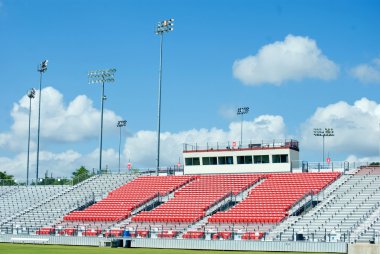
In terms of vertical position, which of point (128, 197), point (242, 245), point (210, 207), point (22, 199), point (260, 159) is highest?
point (260, 159)

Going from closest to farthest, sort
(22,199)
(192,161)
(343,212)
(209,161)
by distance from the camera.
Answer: (343,212) → (209,161) → (192,161) → (22,199)

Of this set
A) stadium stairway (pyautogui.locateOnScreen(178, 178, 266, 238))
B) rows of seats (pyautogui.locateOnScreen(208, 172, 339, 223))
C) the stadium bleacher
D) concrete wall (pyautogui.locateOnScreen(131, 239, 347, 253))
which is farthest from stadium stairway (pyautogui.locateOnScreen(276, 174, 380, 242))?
stadium stairway (pyautogui.locateOnScreen(178, 178, 266, 238))

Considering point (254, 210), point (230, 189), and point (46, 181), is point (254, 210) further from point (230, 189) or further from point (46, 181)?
point (46, 181)

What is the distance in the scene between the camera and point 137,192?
71.6 m

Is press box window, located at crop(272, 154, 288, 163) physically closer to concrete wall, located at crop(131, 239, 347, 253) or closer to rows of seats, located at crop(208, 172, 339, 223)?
rows of seats, located at crop(208, 172, 339, 223)

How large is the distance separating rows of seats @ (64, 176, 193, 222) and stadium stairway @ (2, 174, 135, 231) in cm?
182

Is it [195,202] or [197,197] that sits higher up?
[197,197]

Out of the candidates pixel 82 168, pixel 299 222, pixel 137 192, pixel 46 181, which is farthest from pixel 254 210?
pixel 82 168

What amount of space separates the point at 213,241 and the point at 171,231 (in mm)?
6876

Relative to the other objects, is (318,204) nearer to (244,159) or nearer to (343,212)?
(343,212)

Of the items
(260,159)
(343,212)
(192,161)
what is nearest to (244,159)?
(260,159)

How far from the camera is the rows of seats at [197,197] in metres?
61.6

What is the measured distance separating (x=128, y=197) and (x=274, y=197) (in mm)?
→ 15855

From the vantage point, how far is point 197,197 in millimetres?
66500
